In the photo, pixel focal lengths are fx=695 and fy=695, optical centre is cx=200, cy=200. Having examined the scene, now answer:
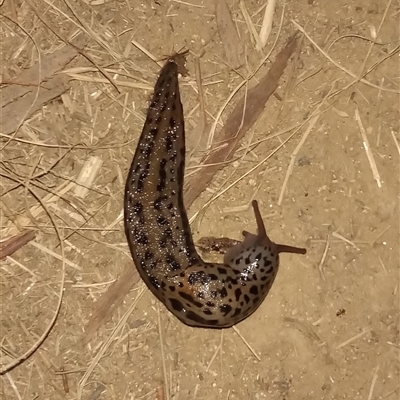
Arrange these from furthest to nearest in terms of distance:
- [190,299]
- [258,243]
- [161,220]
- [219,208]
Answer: [219,208] < [258,243] < [161,220] < [190,299]

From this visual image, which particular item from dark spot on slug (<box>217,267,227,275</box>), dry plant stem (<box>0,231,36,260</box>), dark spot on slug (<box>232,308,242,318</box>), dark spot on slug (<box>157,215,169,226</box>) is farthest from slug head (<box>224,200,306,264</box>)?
dry plant stem (<box>0,231,36,260</box>)

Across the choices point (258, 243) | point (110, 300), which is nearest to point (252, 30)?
point (258, 243)

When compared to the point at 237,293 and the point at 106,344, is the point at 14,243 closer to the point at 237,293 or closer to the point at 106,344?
Result: the point at 106,344

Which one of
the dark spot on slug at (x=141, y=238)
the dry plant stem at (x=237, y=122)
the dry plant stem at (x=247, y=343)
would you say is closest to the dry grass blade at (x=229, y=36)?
the dry plant stem at (x=237, y=122)

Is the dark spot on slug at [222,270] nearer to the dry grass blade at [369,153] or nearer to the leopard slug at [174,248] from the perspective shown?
the leopard slug at [174,248]

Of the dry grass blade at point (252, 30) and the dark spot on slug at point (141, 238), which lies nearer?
the dark spot on slug at point (141, 238)

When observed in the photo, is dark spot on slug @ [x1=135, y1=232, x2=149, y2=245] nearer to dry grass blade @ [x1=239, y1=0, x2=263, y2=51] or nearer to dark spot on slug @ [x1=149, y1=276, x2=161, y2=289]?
dark spot on slug @ [x1=149, y1=276, x2=161, y2=289]

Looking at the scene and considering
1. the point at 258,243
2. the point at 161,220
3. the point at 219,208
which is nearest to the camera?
the point at 161,220
